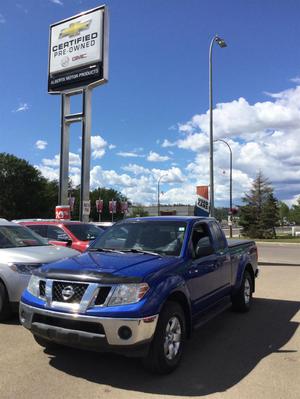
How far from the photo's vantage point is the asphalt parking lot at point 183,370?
450 centimetres

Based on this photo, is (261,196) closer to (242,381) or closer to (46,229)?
(46,229)

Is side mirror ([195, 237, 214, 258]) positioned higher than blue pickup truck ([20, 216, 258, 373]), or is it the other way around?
side mirror ([195, 237, 214, 258])

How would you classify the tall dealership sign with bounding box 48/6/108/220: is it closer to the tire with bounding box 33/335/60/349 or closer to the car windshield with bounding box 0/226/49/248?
the car windshield with bounding box 0/226/49/248

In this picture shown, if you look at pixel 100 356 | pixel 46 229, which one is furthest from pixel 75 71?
pixel 100 356

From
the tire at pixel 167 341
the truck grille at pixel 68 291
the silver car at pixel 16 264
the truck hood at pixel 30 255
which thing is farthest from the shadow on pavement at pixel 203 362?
the truck hood at pixel 30 255

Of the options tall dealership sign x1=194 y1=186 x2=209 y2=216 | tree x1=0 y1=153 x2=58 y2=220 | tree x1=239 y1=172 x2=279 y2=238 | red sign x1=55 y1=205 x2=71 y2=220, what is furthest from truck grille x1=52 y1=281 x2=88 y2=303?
tree x1=0 y1=153 x2=58 y2=220

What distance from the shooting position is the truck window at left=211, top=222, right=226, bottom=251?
7.24 metres

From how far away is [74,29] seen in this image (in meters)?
23.1

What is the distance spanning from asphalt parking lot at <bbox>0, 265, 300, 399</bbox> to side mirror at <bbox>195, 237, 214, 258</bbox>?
1.24m

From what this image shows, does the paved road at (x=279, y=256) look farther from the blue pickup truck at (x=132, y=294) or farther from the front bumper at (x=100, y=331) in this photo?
the front bumper at (x=100, y=331)

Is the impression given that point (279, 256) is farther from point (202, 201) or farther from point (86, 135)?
point (86, 135)

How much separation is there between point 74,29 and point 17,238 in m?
17.3

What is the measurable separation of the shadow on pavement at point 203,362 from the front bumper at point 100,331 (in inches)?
18.5

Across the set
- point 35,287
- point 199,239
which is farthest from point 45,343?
point 199,239
